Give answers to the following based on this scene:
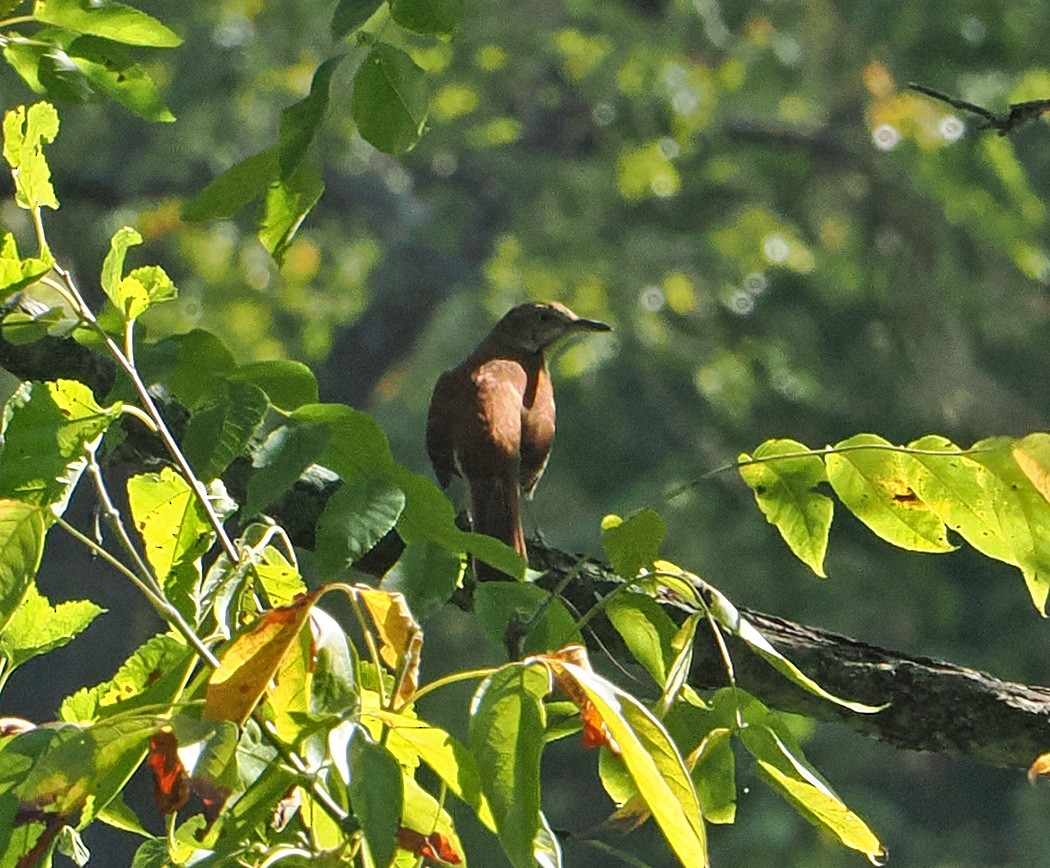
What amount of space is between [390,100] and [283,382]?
30cm

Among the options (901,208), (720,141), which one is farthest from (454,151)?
(901,208)

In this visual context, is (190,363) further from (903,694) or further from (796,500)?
(903,694)

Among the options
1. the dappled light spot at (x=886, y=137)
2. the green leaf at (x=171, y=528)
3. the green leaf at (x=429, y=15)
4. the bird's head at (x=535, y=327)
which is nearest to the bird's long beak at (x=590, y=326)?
the bird's head at (x=535, y=327)

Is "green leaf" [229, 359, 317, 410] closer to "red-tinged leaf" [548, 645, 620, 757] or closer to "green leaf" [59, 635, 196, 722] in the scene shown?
"green leaf" [59, 635, 196, 722]

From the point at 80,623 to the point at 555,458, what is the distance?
14710 mm

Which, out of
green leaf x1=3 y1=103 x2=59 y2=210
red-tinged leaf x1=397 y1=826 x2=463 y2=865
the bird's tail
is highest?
green leaf x1=3 y1=103 x2=59 y2=210

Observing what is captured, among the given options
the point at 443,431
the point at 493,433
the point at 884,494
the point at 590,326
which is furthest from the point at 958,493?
the point at 590,326

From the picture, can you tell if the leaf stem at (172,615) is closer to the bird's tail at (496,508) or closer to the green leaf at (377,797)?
the green leaf at (377,797)

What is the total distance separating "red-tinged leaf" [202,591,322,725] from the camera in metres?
1.38

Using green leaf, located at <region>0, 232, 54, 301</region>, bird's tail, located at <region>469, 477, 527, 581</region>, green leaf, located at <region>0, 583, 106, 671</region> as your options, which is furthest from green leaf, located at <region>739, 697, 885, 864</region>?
bird's tail, located at <region>469, 477, 527, 581</region>

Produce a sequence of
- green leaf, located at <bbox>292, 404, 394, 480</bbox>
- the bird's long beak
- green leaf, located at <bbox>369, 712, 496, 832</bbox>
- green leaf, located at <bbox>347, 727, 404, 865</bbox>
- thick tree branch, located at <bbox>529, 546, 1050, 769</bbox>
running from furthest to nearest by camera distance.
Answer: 1. the bird's long beak
2. thick tree branch, located at <bbox>529, 546, 1050, 769</bbox>
3. green leaf, located at <bbox>292, 404, 394, 480</bbox>
4. green leaf, located at <bbox>369, 712, 496, 832</bbox>
5. green leaf, located at <bbox>347, 727, 404, 865</bbox>

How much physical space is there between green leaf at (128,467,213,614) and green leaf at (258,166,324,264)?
0.87ft

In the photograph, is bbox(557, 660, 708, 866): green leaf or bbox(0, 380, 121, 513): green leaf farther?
bbox(0, 380, 121, 513): green leaf

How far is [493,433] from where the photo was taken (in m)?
4.39
